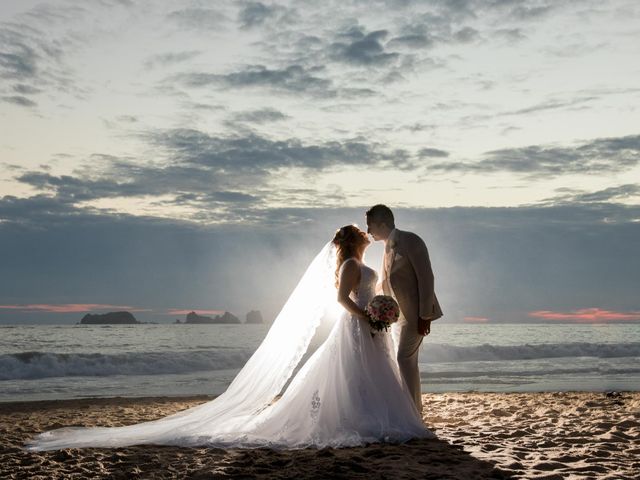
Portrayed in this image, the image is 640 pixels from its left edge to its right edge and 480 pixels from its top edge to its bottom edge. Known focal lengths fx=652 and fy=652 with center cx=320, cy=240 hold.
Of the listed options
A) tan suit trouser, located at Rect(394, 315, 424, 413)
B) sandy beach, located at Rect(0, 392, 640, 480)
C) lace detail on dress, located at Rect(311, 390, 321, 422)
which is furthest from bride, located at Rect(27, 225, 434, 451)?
sandy beach, located at Rect(0, 392, 640, 480)

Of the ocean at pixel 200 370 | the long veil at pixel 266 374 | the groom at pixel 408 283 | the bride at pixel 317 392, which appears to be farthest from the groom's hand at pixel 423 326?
the ocean at pixel 200 370

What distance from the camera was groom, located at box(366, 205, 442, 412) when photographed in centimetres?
732

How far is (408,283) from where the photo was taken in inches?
291

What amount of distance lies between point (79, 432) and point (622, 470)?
580 cm

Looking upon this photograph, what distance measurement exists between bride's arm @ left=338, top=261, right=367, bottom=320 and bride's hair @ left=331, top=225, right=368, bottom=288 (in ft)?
0.45

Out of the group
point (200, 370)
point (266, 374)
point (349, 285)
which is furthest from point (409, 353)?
point (200, 370)

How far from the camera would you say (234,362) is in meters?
22.8

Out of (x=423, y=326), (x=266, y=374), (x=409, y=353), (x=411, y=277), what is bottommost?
(x=266, y=374)

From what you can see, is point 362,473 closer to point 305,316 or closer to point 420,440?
point 420,440

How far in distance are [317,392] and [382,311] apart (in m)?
1.13

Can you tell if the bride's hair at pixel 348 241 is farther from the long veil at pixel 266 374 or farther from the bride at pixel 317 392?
the long veil at pixel 266 374

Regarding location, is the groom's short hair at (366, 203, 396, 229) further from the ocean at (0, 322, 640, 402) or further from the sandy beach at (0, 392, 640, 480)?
the ocean at (0, 322, 640, 402)

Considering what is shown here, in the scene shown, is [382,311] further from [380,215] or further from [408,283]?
[380,215]

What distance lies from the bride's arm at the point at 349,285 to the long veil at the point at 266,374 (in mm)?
390
